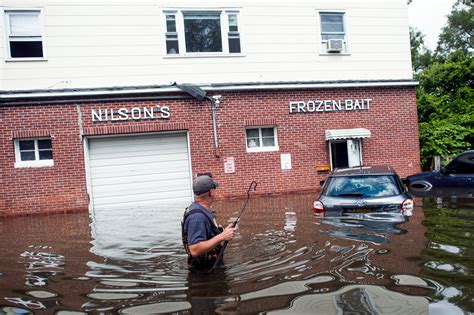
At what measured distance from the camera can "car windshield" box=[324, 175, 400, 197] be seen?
8.12 metres

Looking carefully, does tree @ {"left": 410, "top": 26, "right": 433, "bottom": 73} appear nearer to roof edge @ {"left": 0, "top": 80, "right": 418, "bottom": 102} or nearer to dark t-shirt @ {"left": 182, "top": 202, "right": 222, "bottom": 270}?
roof edge @ {"left": 0, "top": 80, "right": 418, "bottom": 102}

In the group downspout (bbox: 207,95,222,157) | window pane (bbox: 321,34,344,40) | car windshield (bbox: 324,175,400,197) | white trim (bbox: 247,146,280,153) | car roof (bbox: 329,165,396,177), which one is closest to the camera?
car windshield (bbox: 324,175,400,197)

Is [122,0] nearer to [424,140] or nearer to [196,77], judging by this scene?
[196,77]

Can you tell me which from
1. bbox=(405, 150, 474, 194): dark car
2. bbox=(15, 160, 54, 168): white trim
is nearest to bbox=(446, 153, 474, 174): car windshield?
bbox=(405, 150, 474, 194): dark car

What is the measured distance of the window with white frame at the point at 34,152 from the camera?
13262 millimetres

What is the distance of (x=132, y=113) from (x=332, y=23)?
293 inches

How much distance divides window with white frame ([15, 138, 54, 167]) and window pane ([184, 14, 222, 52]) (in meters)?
5.11

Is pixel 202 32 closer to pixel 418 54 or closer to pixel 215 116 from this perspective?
pixel 215 116

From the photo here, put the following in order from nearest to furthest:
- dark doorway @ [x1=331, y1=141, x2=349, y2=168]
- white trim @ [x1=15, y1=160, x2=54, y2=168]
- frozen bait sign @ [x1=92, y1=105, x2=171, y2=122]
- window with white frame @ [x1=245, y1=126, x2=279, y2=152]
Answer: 1. white trim @ [x1=15, y1=160, x2=54, y2=168]
2. frozen bait sign @ [x1=92, y1=105, x2=171, y2=122]
3. window with white frame @ [x1=245, y1=126, x2=279, y2=152]
4. dark doorway @ [x1=331, y1=141, x2=349, y2=168]

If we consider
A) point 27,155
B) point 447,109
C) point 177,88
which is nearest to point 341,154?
point 177,88

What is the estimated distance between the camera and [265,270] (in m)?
5.60

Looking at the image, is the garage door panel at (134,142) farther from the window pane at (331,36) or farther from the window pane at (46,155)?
the window pane at (331,36)

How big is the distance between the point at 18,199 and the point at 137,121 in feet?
12.8

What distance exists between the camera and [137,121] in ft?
45.8
